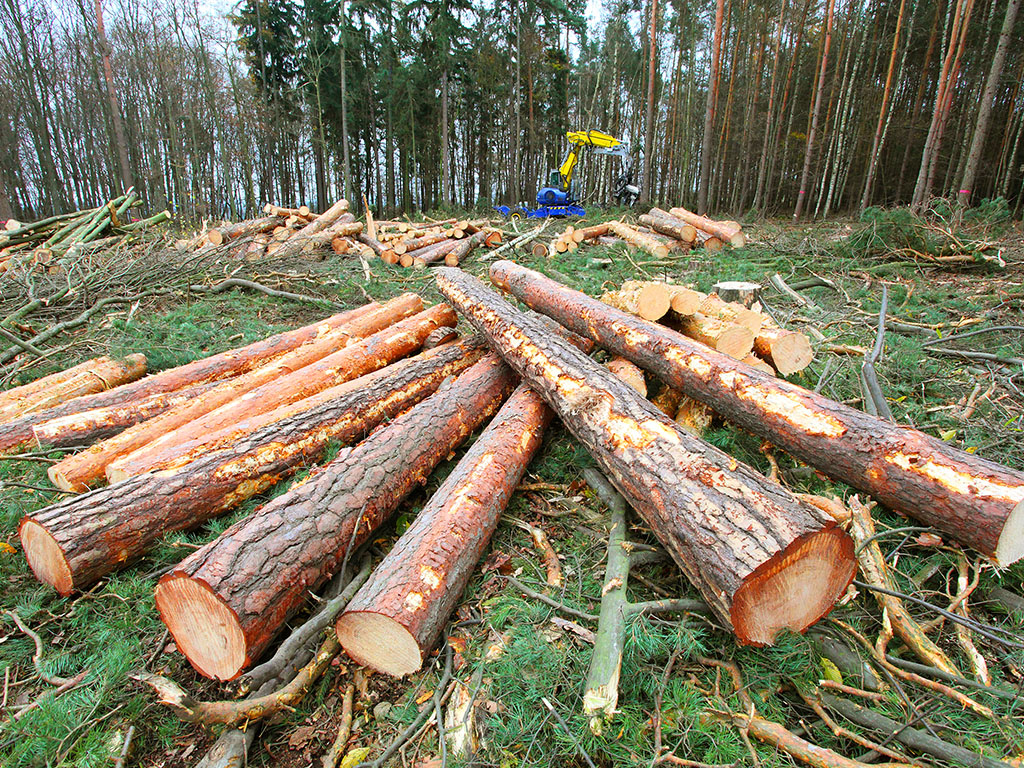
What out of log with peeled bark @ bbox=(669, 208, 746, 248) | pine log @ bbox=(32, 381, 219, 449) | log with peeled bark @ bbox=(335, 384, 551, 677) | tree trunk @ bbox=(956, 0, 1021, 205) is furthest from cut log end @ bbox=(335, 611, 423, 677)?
tree trunk @ bbox=(956, 0, 1021, 205)

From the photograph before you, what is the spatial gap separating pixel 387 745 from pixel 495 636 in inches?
23.6

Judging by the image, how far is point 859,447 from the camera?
8.07 feet

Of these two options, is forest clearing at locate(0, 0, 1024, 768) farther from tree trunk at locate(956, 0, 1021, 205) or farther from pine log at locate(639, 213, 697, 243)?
pine log at locate(639, 213, 697, 243)

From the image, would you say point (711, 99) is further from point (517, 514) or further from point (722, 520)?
point (722, 520)

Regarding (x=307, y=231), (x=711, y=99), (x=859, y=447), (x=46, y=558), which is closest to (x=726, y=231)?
(x=711, y=99)

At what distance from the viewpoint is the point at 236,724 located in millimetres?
1872

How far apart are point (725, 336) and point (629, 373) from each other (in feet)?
2.85

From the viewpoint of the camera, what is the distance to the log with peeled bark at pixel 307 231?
971 cm

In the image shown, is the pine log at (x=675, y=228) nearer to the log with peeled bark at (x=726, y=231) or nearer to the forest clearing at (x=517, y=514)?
the log with peeled bark at (x=726, y=231)

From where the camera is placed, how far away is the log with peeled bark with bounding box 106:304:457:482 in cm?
299

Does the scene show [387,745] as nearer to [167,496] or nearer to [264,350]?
[167,496]

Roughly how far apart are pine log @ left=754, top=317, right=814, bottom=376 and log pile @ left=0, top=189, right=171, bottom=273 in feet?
31.0

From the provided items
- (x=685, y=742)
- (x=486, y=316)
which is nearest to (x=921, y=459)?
(x=685, y=742)

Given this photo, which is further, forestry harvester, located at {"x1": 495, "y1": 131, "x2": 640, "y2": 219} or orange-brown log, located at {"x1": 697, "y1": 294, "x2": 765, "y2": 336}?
forestry harvester, located at {"x1": 495, "y1": 131, "x2": 640, "y2": 219}
